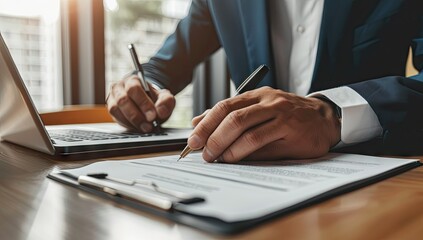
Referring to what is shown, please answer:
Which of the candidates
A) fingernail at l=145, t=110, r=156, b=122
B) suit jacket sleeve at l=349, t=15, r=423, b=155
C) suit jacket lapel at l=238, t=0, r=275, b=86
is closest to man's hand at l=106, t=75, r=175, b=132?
fingernail at l=145, t=110, r=156, b=122

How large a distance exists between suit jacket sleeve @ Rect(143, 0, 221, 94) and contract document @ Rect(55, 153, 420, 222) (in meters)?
0.83

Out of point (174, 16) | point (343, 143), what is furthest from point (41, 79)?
point (343, 143)

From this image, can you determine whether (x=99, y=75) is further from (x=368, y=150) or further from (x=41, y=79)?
(x=368, y=150)

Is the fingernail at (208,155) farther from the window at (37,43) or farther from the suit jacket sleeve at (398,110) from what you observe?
the window at (37,43)

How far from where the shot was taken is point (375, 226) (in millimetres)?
280

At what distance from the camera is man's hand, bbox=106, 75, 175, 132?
2.81ft

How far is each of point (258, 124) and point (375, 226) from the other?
9.8 inches

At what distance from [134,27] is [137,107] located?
1444 mm

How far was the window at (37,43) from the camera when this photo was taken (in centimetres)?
180

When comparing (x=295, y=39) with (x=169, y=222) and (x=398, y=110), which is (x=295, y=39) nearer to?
(x=398, y=110)

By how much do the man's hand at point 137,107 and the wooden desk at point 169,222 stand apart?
0.44 metres

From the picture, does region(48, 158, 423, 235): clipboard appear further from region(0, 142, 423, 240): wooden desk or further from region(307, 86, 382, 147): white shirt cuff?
region(307, 86, 382, 147): white shirt cuff

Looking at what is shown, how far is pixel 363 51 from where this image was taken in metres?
1.00

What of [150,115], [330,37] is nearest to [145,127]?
[150,115]
